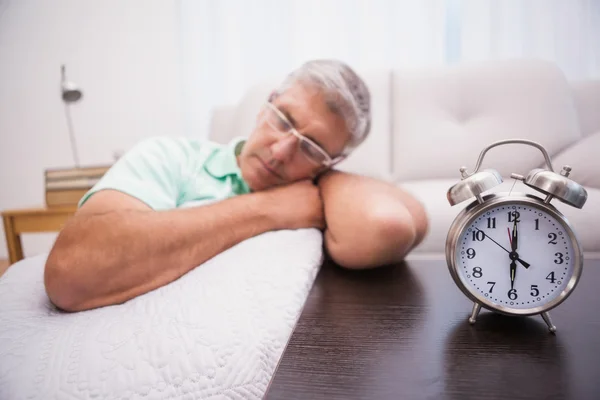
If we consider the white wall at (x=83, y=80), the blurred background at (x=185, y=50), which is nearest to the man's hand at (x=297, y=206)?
the blurred background at (x=185, y=50)

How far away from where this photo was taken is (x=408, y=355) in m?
0.38

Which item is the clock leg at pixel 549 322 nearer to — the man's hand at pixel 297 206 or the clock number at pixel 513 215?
the clock number at pixel 513 215

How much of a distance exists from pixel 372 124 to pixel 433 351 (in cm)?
163

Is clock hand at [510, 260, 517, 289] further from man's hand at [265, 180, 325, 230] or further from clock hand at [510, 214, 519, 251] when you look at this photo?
man's hand at [265, 180, 325, 230]

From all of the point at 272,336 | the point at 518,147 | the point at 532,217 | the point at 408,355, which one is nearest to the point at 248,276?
the point at 272,336

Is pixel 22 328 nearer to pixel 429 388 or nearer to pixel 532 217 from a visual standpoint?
pixel 429 388

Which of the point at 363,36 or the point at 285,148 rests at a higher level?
the point at 363,36

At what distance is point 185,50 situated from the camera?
8.10 ft

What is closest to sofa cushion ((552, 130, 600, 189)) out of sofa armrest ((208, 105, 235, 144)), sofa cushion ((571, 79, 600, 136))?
sofa cushion ((571, 79, 600, 136))

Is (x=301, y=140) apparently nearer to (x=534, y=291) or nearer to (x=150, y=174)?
(x=150, y=174)

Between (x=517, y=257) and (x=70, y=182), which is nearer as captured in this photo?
(x=517, y=257)

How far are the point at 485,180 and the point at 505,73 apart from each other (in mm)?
1663

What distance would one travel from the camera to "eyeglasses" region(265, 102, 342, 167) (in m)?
0.93

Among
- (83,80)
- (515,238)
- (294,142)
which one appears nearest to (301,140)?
(294,142)
